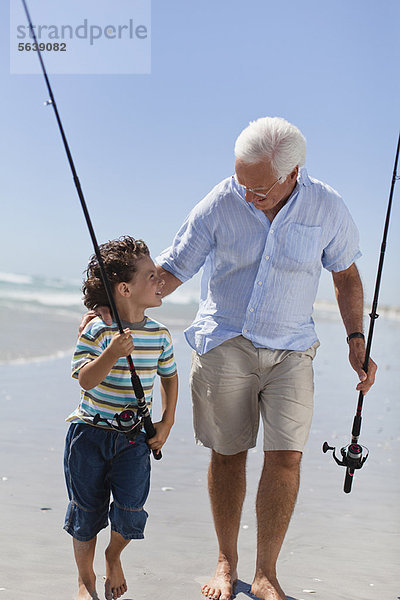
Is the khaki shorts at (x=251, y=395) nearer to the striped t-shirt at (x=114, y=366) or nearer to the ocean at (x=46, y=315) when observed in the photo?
the striped t-shirt at (x=114, y=366)

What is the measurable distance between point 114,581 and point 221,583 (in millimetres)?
409

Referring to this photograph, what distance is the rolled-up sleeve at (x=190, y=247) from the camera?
3.04m

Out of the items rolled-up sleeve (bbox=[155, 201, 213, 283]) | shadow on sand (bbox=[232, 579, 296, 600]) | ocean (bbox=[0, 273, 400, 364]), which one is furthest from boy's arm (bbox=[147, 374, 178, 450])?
ocean (bbox=[0, 273, 400, 364])

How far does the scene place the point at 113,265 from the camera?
264 cm

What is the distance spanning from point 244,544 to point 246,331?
3.08ft

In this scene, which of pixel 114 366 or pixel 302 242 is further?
pixel 302 242


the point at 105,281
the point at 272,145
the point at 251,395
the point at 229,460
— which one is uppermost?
the point at 272,145

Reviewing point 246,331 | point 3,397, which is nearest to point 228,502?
point 246,331

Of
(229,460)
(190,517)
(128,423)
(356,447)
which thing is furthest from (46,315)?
(128,423)

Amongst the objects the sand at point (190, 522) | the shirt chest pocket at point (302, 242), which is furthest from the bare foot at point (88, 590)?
the shirt chest pocket at point (302, 242)

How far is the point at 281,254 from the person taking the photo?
2.91 metres

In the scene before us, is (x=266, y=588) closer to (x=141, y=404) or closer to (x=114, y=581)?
(x=114, y=581)

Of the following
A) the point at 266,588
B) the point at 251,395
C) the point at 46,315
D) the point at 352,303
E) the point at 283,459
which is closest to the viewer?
the point at 266,588

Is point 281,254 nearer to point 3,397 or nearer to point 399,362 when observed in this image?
point 3,397
